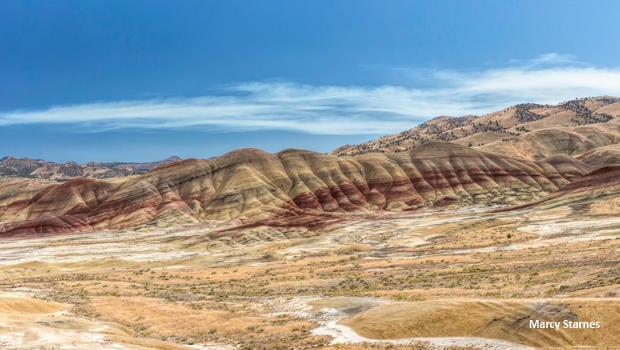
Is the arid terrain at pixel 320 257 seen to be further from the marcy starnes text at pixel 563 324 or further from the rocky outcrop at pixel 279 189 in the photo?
the rocky outcrop at pixel 279 189

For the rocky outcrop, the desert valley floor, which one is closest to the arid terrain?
the desert valley floor

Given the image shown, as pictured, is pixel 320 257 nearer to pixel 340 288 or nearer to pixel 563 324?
pixel 340 288

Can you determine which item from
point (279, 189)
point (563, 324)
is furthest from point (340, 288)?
point (279, 189)

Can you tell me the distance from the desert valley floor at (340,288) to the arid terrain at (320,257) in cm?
21

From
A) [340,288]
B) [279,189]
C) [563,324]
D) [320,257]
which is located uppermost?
[279,189]

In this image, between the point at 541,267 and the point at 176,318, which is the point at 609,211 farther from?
the point at 176,318

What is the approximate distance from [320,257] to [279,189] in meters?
92.9

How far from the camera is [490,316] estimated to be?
3044 cm

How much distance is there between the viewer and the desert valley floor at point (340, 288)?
30469 millimetres

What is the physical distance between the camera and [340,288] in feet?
179

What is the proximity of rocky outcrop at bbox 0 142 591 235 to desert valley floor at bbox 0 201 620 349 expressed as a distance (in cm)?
4951

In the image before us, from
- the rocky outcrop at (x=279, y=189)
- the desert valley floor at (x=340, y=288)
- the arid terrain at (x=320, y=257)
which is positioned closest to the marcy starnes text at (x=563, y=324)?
the arid terrain at (x=320, y=257)

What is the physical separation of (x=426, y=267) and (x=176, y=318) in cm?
3263

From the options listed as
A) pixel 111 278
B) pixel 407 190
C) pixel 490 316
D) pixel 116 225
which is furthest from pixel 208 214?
pixel 490 316
